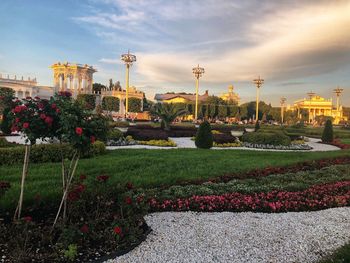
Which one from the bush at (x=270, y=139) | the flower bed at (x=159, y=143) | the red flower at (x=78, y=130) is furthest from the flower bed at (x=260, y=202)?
the bush at (x=270, y=139)

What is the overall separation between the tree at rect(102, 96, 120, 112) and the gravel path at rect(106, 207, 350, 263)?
223 ft

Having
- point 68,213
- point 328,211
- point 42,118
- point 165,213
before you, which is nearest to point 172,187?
point 165,213

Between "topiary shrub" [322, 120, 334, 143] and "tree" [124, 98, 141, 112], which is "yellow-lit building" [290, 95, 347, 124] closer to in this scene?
"tree" [124, 98, 141, 112]

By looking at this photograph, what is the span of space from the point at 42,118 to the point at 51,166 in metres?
4.79

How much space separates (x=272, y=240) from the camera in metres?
4.36

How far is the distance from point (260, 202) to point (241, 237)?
5.62 feet

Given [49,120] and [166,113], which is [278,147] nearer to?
[166,113]

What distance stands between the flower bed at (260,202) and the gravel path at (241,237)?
0.71ft

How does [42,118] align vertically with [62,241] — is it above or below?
above

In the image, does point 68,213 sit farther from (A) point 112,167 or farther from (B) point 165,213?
(A) point 112,167

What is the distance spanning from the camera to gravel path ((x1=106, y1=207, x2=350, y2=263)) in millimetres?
3787

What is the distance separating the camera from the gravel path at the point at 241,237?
12.4ft

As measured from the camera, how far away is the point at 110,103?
7150cm

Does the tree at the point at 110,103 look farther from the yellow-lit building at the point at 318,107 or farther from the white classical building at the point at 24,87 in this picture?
the yellow-lit building at the point at 318,107
